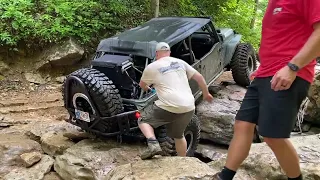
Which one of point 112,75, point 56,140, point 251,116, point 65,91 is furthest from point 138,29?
point 251,116

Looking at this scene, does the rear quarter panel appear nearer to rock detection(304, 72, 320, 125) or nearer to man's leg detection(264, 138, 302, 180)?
rock detection(304, 72, 320, 125)

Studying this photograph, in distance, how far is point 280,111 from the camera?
251 centimetres

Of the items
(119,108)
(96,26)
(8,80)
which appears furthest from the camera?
(96,26)

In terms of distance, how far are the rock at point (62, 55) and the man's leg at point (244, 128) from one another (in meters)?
5.95

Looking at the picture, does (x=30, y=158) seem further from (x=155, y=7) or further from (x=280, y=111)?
(x=155, y=7)

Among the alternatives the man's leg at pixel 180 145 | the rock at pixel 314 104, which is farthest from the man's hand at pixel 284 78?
the rock at pixel 314 104

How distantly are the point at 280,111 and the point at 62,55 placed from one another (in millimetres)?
6449

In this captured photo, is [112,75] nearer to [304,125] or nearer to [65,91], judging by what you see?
[65,91]

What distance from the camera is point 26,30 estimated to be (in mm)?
8211

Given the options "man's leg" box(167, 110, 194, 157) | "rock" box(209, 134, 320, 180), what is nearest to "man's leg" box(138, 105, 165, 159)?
"man's leg" box(167, 110, 194, 157)

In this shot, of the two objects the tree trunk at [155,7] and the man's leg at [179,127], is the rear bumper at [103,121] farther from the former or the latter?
the tree trunk at [155,7]

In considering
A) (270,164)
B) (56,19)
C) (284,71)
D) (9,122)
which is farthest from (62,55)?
(284,71)

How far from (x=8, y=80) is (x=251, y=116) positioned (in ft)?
21.3

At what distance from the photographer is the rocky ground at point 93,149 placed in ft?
12.4
